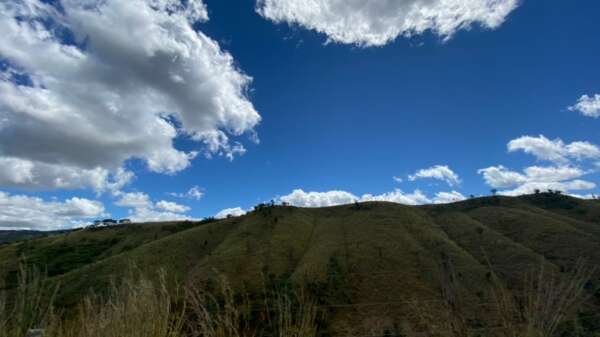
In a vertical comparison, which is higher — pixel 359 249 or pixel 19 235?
pixel 19 235

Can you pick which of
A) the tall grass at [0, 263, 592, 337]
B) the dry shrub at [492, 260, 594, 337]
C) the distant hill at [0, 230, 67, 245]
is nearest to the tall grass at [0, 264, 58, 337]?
the tall grass at [0, 263, 592, 337]

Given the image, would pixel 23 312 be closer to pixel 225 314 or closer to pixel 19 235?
pixel 225 314

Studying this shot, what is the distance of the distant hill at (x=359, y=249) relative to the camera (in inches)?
987

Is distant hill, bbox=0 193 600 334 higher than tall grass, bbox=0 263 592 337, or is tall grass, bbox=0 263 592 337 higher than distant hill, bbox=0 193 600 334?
distant hill, bbox=0 193 600 334

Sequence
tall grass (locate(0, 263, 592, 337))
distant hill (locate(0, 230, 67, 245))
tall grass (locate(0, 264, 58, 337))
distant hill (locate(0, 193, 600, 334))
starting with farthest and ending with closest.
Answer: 1. distant hill (locate(0, 230, 67, 245))
2. distant hill (locate(0, 193, 600, 334))
3. tall grass (locate(0, 264, 58, 337))
4. tall grass (locate(0, 263, 592, 337))

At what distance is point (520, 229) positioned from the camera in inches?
1405

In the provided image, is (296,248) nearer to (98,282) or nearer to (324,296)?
(324,296)

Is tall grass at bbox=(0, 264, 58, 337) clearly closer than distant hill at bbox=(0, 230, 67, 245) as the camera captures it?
Yes

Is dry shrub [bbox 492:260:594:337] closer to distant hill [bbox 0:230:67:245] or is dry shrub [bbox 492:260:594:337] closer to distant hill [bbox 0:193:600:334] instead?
distant hill [bbox 0:193:600:334]

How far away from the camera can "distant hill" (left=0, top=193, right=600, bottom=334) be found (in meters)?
25.1

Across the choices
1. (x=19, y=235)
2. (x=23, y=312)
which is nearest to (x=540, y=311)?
(x=23, y=312)

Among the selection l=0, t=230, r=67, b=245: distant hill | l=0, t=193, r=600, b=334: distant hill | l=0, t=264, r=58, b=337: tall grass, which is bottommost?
l=0, t=264, r=58, b=337: tall grass

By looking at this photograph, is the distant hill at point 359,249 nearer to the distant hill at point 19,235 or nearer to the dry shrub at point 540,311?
the dry shrub at point 540,311

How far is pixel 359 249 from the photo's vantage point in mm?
32750
